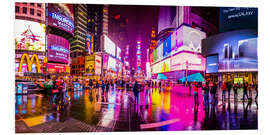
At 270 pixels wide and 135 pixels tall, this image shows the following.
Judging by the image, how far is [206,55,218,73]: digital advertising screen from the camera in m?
23.4

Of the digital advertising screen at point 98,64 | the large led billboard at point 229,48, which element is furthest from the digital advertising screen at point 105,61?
the large led billboard at point 229,48

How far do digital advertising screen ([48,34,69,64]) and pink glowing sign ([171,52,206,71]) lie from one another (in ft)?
110

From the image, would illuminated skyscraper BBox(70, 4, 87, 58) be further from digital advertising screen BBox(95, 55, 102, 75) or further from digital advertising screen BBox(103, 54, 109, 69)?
digital advertising screen BBox(95, 55, 102, 75)

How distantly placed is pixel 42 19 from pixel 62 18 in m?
4.64

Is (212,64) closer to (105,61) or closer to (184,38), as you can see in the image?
(184,38)

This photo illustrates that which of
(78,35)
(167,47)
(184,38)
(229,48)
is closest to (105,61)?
(78,35)

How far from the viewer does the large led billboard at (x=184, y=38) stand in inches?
869

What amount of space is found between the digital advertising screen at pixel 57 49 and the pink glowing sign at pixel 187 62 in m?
33.7

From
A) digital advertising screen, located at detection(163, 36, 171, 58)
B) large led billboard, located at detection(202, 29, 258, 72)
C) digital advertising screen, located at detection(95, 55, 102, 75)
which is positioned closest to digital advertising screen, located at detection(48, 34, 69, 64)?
digital advertising screen, located at detection(95, 55, 102, 75)

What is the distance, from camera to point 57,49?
125 feet

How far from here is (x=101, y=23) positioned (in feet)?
277

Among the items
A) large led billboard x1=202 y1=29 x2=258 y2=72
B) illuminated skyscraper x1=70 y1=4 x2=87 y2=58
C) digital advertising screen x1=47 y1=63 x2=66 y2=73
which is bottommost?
digital advertising screen x1=47 y1=63 x2=66 y2=73

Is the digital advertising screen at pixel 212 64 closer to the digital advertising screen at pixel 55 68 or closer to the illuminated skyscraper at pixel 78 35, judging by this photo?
the digital advertising screen at pixel 55 68

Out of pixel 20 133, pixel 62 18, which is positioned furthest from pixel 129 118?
pixel 62 18
